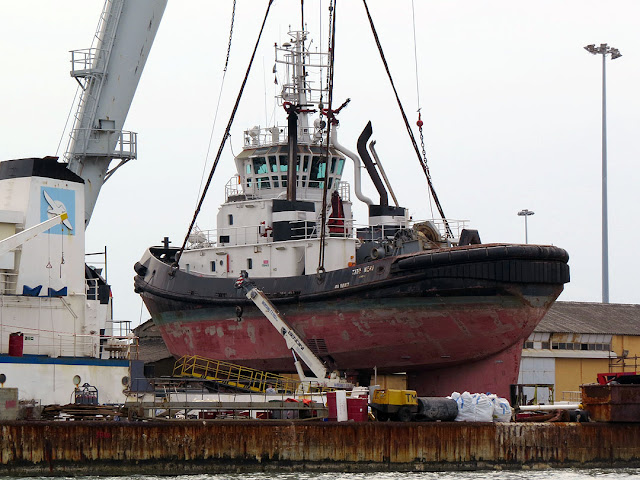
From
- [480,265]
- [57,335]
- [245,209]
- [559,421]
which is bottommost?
[559,421]

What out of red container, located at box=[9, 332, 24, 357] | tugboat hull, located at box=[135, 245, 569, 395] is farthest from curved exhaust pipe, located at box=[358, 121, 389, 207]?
red container, located at box=[9, 332, 24, 357]

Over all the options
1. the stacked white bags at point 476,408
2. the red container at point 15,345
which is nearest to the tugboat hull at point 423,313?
the stacked white bags at point 476,408

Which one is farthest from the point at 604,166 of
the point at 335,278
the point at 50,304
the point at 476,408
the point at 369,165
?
the point at 50,304

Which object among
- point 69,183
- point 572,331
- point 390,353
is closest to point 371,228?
point 390,353

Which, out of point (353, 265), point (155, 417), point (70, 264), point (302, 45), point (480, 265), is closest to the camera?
point (155, 417)

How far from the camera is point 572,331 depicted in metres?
44.7

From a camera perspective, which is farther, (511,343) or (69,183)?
(511,343)

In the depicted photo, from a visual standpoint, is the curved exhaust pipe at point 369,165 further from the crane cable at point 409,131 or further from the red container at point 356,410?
the red container at point 356,410

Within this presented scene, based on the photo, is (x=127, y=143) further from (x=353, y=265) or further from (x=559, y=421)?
(x=559, y=421)

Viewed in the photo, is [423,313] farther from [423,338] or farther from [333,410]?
[333,410]

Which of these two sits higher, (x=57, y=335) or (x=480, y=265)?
(x=480, y=265)

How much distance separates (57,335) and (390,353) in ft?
36.7

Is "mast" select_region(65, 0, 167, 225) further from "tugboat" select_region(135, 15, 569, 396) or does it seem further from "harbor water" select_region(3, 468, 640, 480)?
"harbor water" select_region(3, 468, 640, 480)

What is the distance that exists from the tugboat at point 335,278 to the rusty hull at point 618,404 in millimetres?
4873
